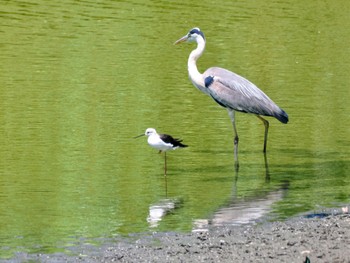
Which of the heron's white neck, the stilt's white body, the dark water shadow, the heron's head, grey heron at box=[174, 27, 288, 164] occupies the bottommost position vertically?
the dark water shadow

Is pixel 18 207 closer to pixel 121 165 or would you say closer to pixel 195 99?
pixel 121 165

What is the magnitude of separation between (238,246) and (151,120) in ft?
20.5

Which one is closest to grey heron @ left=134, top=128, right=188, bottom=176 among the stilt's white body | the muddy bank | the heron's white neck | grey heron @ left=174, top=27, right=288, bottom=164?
the stilt's white body

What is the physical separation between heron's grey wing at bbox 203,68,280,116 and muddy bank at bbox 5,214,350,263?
162 inches

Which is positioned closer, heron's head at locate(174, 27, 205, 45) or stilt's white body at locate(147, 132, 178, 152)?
stilt's white body at locate(147, 132, 178, 152)

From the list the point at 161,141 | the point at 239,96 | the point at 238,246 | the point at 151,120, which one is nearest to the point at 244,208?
the point at 161,141

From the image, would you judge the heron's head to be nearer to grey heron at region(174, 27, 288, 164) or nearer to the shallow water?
grey heron at region(174, 27, 288, 164)

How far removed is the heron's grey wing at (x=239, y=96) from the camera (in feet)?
44.8

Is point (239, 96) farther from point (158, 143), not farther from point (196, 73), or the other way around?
point (158, 143)

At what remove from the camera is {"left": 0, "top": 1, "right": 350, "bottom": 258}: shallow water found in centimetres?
1066

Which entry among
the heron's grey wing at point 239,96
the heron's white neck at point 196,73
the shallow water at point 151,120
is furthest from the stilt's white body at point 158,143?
the heron's white neck at point 196,73

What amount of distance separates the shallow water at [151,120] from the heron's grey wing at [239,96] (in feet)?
1.71

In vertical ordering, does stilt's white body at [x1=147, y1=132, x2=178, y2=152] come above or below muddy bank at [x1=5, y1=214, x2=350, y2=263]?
above

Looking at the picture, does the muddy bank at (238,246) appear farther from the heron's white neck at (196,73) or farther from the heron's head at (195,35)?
the heron's head at (195,35)
